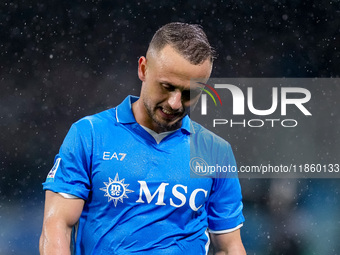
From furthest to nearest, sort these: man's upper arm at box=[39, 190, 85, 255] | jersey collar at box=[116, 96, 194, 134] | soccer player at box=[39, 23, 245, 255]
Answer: jersey collar at box=[116, 96, 194, 134], soccer player at box=[39, 23, 245, 255], man's upper arm at box=[39, 190, 85, 255]

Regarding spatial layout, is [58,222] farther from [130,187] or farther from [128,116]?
[128,116]

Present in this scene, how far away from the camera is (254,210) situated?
8047 millimetres

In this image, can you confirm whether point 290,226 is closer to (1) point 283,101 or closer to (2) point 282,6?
(2) point 282,6

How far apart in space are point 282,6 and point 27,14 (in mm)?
3436

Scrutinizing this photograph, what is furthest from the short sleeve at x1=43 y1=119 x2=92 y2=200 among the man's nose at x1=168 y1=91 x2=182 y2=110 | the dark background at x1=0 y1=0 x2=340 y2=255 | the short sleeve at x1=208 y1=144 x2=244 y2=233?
the dark background at x1=0 y1=0 x2=340 y2=255

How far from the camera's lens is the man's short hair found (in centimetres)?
201

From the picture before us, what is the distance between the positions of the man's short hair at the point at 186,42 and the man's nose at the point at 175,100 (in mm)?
132

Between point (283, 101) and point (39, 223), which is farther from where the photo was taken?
point (39, 223)

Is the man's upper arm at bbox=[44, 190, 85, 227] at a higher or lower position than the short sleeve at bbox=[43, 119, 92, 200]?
lower

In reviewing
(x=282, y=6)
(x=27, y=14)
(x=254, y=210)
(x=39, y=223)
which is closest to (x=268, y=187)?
(x=254, y=210)

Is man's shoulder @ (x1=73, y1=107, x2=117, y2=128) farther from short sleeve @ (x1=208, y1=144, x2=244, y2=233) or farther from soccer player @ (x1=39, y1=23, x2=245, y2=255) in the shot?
short sleeve @ (x1=208, y1=144, x2=244, y2=233)

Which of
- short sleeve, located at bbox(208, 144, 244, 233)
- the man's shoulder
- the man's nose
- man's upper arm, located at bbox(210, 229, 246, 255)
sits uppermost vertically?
the man's nose

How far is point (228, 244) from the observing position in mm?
2320

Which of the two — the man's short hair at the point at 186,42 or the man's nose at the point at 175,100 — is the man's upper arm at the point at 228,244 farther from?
the man's short hair at the point at 186,42
